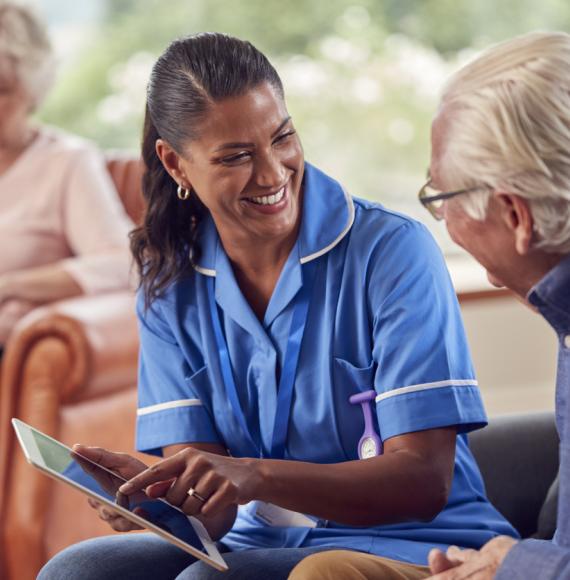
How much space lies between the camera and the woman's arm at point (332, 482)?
56.7 inches

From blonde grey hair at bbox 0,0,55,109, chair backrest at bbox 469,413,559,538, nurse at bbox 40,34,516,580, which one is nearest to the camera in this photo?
nurse at bbox 40,34,516,580

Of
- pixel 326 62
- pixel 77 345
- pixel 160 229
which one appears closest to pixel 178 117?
pixel 160 229

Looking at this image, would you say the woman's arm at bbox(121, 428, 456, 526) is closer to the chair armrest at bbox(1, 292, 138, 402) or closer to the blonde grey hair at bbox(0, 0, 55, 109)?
the chair armrest at bbox(1, 292, 138, 402)

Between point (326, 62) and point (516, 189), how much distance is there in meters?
3.03

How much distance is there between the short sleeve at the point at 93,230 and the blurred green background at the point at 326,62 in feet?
3.80

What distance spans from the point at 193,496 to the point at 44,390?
132 cm

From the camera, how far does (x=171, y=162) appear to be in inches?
71.7

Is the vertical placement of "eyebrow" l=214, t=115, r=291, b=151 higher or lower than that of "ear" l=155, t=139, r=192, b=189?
higher

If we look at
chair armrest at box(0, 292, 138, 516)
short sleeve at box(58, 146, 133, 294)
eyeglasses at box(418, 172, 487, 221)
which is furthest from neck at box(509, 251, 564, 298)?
short sleeve at box(58, 146, 133, 294)

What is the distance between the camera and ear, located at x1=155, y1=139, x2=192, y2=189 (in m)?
1.81

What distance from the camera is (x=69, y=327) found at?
8.89 feet

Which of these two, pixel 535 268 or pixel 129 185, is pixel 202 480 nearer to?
pixel 535 268

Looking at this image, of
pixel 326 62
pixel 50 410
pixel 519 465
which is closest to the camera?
pixel 519 465

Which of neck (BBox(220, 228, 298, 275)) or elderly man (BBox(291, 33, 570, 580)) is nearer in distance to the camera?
elderly man (BBox(291, 33, 570, 580))
